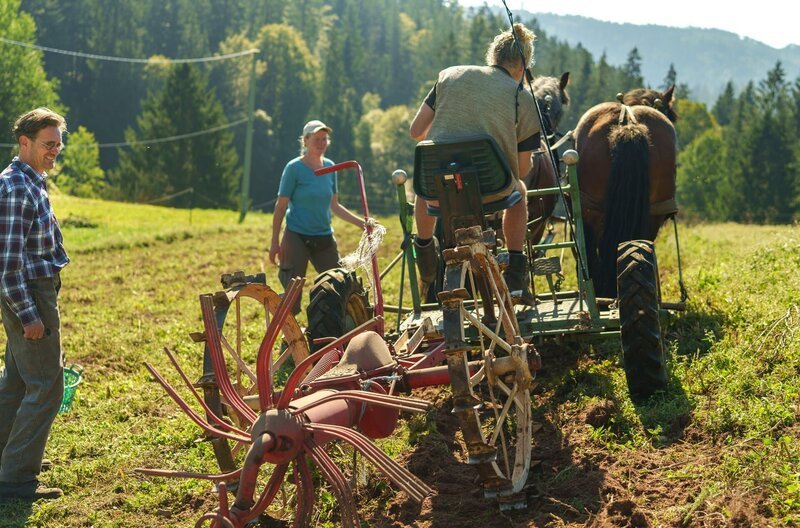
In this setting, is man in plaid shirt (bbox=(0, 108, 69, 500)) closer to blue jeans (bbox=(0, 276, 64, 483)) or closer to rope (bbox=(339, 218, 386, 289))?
blue jeans (bbox=(0, 276, 64, 483))

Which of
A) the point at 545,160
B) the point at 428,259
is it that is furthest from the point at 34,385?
the point at 545,160

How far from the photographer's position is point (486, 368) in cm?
466

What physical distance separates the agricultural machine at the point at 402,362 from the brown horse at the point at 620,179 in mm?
771

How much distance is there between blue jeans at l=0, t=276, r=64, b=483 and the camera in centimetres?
→ 560

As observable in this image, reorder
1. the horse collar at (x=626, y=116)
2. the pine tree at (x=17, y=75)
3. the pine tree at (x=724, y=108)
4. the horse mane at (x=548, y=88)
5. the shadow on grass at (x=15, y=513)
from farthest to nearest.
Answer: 1. the pine tree at (x=724, y=108)
2. the pine tree at (x=17, y=75)
3. the horse mane at (x=548, y=88)
4. the horse collar at (x=626, y=116)
5. the shadow on grass at (x=15, y=513)

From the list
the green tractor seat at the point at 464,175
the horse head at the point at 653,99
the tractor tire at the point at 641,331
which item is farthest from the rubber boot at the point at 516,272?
the horse head at the point at 653,99

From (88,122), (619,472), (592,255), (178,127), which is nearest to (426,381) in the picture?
(619,472)

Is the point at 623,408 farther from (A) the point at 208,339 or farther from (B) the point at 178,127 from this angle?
(B) the point at 178,127

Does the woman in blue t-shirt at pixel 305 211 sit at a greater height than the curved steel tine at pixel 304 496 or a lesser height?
greater

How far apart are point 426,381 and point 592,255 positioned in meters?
4.10

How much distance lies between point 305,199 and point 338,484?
16.6 ft

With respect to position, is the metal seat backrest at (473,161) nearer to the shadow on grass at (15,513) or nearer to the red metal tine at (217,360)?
the red metal tine at (217,360)

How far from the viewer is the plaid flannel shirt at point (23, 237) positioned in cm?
541

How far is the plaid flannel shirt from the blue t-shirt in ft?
10.1
